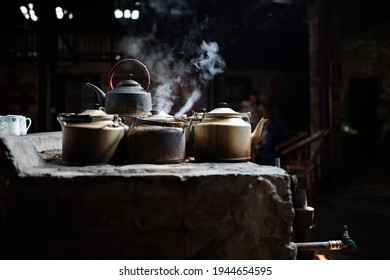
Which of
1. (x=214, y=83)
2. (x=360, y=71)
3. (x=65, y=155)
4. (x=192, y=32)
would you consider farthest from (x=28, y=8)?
(x=360, y=71)

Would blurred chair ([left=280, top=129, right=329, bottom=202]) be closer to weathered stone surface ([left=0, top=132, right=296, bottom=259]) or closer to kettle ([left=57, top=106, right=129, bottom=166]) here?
weathered stone surface ([left=0, top=132, right=296, bottom=259])

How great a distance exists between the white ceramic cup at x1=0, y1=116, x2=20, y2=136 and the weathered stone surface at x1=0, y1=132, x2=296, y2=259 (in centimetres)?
81

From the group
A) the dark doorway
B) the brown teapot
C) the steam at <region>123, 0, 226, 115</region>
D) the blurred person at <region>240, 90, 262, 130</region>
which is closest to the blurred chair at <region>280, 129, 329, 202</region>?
the blurred person at <region>240, 90, 262, 130</region>

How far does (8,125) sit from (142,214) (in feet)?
5.28

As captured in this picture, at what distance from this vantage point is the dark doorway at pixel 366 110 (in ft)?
43.2

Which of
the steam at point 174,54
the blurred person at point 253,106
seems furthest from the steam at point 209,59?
the blurred person at point 253,106

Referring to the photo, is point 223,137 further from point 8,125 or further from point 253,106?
point 253,106

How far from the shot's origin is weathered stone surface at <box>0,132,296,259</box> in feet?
7.70

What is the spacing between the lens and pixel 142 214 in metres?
2.38

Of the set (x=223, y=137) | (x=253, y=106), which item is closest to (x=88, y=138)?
(x=223, y=137)

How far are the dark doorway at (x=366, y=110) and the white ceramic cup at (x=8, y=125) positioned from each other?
12252 millimetres

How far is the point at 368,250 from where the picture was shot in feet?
15.9

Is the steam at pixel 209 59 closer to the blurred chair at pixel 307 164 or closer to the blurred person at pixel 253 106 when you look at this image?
the blurred person at pixel 253 106

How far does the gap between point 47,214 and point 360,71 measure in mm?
12800
